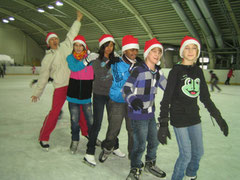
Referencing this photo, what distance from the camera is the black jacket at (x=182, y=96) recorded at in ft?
5.88

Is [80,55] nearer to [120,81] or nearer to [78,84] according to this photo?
[78,84]

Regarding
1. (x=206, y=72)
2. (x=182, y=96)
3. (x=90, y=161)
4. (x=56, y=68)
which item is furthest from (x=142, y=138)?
(x=206, y=72)

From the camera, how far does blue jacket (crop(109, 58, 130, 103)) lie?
2.22 metres

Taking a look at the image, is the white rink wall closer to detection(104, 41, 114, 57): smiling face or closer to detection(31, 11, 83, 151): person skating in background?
detection(31, 11, 83, 151): person skating in background

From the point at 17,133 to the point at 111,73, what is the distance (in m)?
2.11

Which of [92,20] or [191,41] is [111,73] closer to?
[191,41]

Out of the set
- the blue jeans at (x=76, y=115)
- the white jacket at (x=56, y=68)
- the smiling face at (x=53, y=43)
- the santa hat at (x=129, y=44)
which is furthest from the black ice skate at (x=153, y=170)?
the smiling face at (x=53, y=43)

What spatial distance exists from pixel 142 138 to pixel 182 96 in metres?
0.56

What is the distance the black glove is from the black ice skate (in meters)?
0.74

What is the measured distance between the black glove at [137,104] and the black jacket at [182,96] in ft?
0.65

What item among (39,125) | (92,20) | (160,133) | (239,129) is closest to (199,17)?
(92,20)

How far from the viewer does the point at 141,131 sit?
202 centimetres

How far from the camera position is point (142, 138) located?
2.03 m

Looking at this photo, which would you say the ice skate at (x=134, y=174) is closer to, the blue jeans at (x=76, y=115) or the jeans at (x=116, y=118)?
the jeans at (x=116, y=118)
